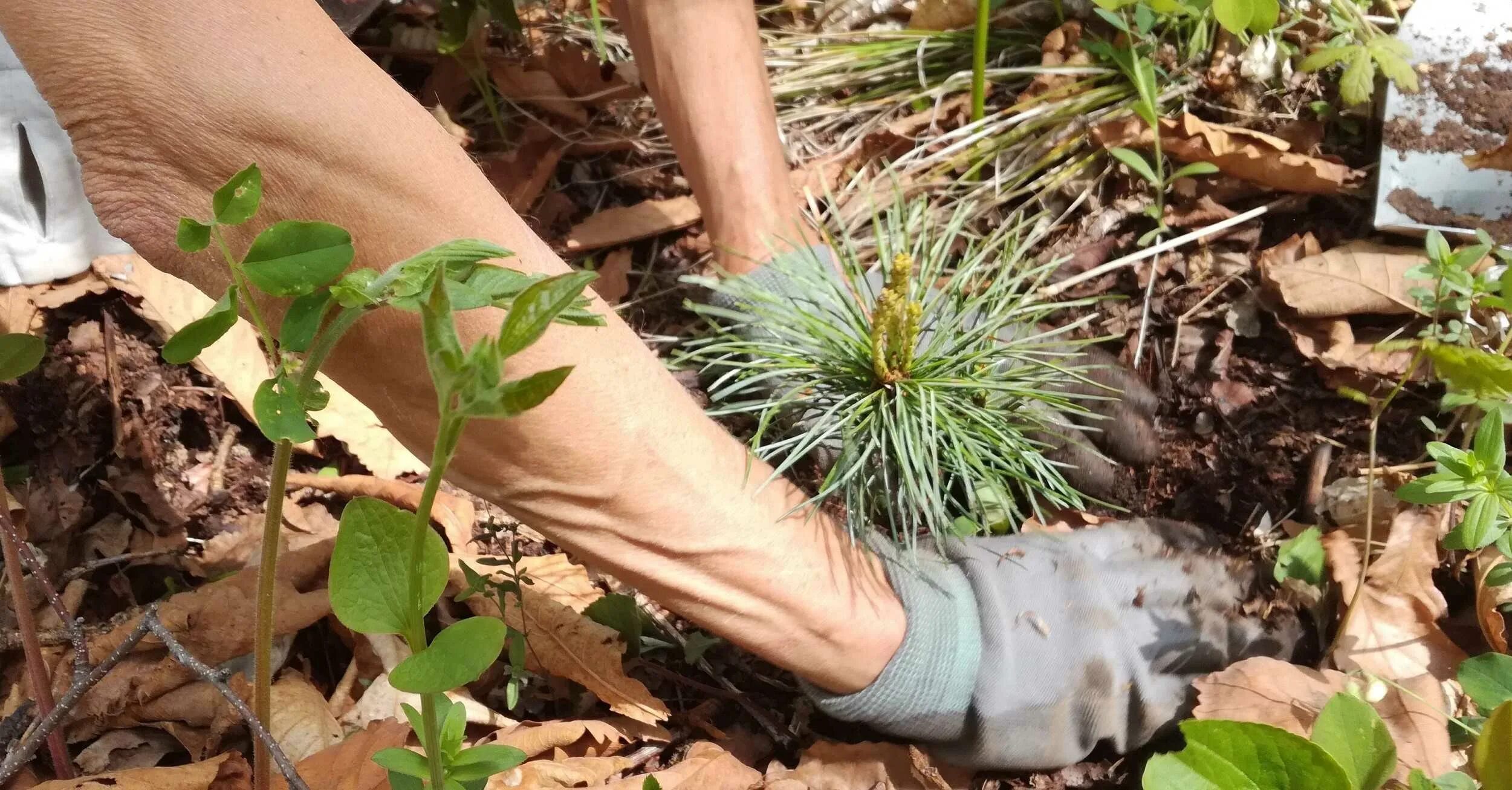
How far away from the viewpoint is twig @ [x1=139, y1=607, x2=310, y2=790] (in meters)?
0.69

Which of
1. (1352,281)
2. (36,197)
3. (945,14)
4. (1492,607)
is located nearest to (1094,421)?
(1352,281)

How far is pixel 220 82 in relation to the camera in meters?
0.74

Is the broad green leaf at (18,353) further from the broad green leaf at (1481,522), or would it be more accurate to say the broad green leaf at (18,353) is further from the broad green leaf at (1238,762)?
the broad green leaf at (1481,522)

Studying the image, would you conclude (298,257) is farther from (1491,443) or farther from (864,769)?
(1491,443)

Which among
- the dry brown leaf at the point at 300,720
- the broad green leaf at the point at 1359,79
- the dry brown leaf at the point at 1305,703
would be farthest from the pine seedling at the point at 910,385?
the dry brown leaf at the point at 300,720

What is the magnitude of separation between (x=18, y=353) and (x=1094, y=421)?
1304 millimetres

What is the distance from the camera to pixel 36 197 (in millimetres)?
1468

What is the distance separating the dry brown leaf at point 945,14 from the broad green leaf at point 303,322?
1686 millimetres

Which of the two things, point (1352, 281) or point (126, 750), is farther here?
point (1352, 281)

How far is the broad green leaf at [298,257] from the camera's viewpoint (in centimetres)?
60

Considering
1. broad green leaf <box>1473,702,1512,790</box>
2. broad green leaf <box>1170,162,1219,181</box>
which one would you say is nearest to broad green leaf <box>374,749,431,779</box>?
broad green leaf <box>1473,702,1512,790</box>

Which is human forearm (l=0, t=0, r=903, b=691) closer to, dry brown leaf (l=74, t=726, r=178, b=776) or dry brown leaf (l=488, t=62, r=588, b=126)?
dry brown leaf (l=74, t=726, r=178, b=776)

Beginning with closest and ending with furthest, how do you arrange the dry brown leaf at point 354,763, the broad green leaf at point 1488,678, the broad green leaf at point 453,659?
the broad green leaf at point 453,659
the broad green leaf at point 1488,678
the dry brown leaf at point 354,763

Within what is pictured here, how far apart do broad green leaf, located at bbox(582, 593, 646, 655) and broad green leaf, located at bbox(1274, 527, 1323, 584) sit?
0.85 meters
